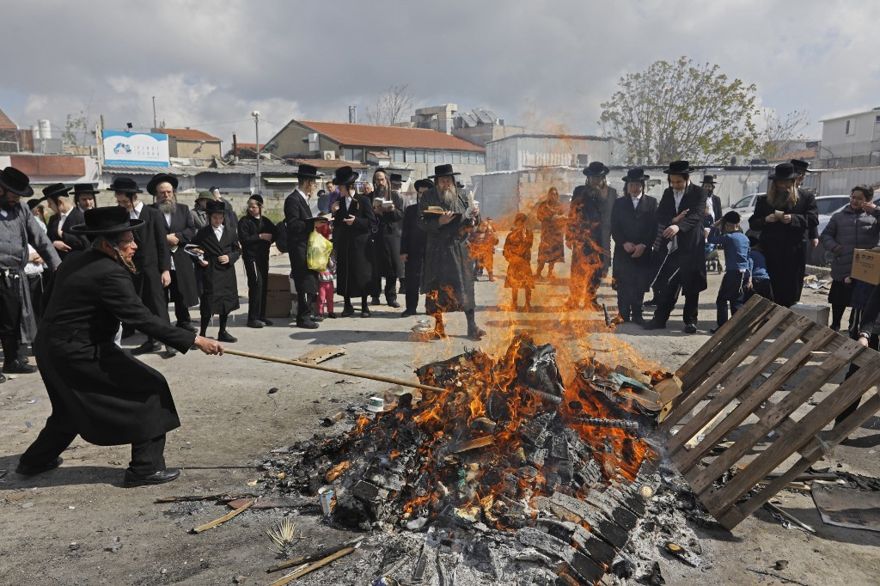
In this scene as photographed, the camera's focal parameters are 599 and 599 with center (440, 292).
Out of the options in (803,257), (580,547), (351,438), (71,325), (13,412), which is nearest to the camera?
(580,547)

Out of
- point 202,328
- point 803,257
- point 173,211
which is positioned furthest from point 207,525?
point 803,257

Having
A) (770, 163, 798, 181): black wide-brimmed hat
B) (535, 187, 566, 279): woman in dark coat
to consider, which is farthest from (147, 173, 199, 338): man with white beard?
(770, 163, 798, 181): black wide-brimmed hat

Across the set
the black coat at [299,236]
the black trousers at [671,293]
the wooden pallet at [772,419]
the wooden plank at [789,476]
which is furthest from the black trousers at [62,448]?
the black trousers at [671,293]

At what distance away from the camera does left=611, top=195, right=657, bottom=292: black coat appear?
360 inches

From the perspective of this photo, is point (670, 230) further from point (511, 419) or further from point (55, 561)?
point (55, 561)

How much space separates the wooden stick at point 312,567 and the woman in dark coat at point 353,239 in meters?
6.66

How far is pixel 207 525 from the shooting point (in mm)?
3855

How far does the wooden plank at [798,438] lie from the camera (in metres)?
3.64

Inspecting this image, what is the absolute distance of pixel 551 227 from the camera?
33.5 feet

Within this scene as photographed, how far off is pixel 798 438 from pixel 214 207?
24.2 feet

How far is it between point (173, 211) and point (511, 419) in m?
6.02

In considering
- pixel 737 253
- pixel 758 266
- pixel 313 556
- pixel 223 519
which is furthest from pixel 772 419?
pixel 758 266

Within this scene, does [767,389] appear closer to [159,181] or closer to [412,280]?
[412,280]

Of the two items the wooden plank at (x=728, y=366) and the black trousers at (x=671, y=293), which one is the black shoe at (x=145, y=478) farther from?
the black trousers at (x=671, y=293)
